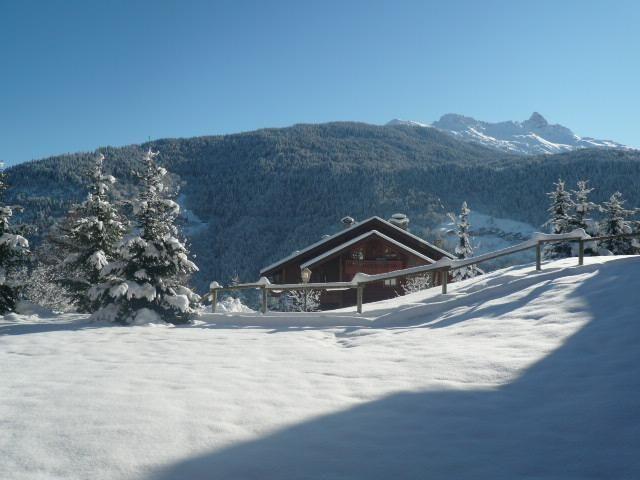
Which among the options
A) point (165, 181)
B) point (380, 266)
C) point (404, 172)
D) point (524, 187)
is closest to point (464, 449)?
point (165, 181)

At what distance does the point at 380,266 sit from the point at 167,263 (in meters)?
17.9

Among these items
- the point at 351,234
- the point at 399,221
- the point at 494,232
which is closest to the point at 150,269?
the point at 351,234

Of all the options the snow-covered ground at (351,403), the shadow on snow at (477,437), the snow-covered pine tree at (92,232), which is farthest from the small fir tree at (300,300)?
the shadow on snow at (477,437)

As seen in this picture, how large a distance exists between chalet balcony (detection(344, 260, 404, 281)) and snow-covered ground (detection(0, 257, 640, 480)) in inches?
798

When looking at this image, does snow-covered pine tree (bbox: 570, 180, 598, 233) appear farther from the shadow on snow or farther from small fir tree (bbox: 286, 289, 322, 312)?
the shadow on snow

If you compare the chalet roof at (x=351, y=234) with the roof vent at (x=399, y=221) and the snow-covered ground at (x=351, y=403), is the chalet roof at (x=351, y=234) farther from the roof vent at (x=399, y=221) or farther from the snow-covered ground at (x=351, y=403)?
the snow-covered ground at (x=351, y=403)

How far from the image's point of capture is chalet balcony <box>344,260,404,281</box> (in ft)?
96.8

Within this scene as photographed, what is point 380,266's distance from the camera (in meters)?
30.0

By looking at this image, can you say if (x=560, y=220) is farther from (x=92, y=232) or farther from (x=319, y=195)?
(x=319, y=195)

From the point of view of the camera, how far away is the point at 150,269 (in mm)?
14469

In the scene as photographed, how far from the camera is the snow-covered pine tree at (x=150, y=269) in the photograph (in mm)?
13844

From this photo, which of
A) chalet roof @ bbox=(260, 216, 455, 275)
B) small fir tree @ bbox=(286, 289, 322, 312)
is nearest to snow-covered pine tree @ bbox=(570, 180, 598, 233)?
chalet roof @ bbox=(260, 216, 455, 275)

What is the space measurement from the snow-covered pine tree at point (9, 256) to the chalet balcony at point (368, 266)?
17924mm

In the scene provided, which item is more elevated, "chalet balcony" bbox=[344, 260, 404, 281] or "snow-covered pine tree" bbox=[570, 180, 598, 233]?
"snow-covered pine tree" bbox=[570, 180, 598, 233]
